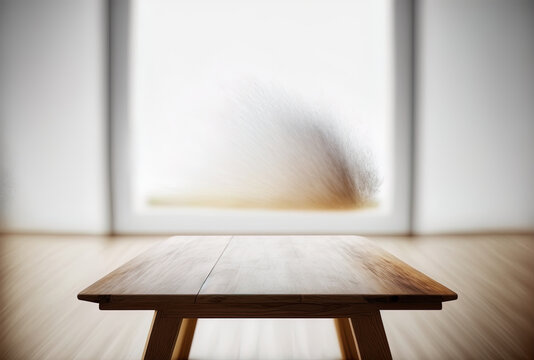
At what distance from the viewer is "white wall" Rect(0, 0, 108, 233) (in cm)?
225

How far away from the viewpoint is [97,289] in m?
0.56

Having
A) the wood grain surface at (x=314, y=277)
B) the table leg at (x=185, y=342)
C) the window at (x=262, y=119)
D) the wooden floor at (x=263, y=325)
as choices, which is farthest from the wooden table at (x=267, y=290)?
the window at (x=262, y=119)

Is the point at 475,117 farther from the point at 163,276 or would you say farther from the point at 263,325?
the point at 163,276

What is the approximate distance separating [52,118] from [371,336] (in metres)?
2.33

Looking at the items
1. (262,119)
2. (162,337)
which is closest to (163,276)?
(162,337)

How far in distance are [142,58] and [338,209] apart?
158cm

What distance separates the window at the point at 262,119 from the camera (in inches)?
91.0

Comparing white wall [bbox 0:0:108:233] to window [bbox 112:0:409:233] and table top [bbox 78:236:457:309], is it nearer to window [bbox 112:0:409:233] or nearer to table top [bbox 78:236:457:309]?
window [bbox 112:0:409:233]

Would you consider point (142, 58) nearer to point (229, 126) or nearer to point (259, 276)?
point (229, 126)

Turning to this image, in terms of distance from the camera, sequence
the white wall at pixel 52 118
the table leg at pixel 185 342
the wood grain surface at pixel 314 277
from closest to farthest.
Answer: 1. the wood grain surface at pixel 314 277
2. the table leg at pixel 185 342
3. the white wall at pixel 52 118

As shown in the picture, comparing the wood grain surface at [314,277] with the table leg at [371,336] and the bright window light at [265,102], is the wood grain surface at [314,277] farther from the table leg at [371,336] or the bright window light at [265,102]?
the bright window light at [265,102]

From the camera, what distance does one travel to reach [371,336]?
0.61m

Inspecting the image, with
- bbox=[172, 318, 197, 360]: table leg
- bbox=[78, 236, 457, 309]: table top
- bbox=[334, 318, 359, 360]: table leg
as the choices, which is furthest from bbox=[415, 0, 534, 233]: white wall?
bbox=[172, 318, 197, 360]: table leg

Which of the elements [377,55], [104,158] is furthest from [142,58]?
[377,55]
